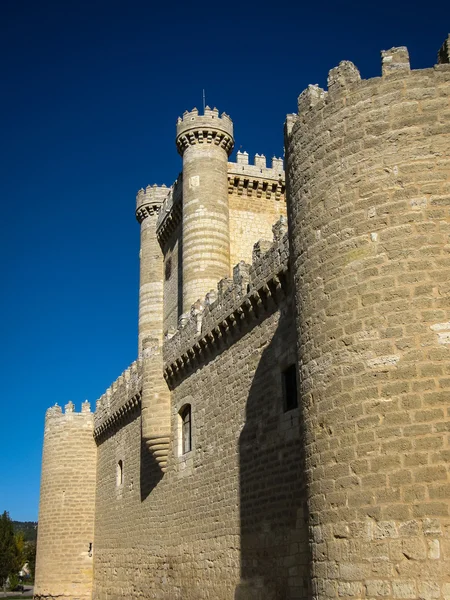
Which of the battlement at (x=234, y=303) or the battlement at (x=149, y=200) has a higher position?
the battlement at (x=149, y=200)

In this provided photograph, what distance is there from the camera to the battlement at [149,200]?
2718 cm

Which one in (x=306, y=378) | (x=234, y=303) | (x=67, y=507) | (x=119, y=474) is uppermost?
(x=234, y=303)

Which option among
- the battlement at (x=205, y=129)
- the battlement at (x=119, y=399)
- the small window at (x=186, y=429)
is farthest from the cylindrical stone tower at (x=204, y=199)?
the small window at (x=186, y=429)

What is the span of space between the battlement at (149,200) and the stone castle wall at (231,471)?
430 inches

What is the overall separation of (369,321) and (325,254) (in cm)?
104

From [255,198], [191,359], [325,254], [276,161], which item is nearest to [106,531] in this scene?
[191,359]

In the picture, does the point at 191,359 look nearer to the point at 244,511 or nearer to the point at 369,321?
the point at 244,511

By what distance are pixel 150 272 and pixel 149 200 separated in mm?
2912

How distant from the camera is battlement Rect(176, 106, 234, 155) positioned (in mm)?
21656

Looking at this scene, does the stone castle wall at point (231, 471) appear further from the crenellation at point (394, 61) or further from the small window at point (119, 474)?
the crenellation at point (394, 61)

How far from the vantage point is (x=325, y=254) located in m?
7.87

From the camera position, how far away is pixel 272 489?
11352 mm

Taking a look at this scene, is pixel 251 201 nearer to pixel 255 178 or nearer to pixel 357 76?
pixel 255 178

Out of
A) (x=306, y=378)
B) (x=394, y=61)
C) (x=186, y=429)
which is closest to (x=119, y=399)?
(x=186, y=429)
